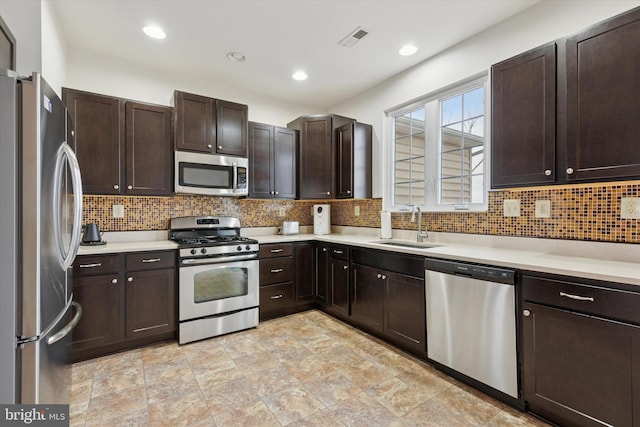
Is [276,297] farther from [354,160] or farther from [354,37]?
[354,37]

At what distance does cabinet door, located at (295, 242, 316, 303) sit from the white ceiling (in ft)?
6.58

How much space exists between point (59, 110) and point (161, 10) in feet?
4.32

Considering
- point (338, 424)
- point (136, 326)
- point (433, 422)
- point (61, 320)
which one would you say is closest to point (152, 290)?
point (136, 326)

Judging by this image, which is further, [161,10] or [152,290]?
[152,290]

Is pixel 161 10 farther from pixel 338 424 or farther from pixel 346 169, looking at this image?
pixel 338 424

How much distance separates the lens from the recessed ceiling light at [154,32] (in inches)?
98.3

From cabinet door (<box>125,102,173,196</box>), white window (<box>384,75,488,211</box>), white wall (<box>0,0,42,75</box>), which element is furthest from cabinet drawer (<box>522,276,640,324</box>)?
white wall (<box>0,0,42,75</box>)

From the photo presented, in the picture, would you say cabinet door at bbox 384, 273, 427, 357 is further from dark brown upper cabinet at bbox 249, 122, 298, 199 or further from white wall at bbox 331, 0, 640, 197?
dark brown upper cabinet at bbox 249, 122, 298, 199

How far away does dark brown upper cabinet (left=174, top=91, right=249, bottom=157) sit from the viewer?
299 cm

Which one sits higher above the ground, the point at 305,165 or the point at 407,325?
the point at 305,165

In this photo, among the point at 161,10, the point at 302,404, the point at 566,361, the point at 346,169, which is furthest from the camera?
the point at 346,169

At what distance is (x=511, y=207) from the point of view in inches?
94.0

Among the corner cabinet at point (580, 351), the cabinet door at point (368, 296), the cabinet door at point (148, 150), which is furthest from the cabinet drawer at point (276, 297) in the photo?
the corner cabinet at point (580, 351)

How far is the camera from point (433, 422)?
1.69 meters
